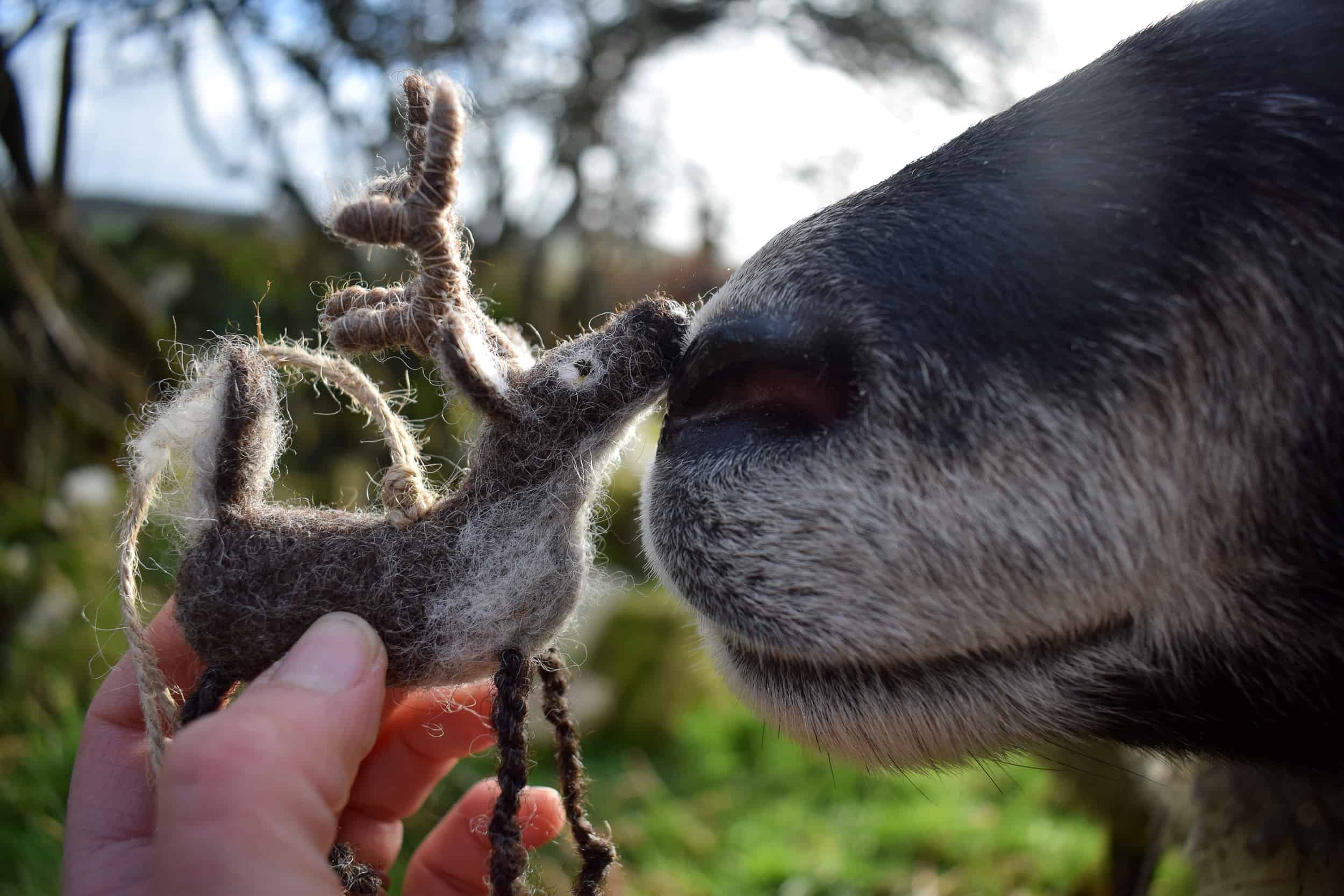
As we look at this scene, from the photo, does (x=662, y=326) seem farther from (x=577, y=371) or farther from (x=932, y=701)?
(x=932, y=701)

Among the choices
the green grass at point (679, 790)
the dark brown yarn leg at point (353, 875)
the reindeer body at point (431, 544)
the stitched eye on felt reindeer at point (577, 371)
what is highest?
the stitched eye on felt reindeer at point (577, 371)

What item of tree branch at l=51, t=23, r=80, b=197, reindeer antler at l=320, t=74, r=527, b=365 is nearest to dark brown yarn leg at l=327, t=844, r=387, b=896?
reindeer antler at l=320, t=74, r=527, b=365

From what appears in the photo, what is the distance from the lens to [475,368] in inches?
50.0

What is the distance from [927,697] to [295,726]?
896 millimetres

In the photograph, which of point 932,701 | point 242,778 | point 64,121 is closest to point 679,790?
point 932,701

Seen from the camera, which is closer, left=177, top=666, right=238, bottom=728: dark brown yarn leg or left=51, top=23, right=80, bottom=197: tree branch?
left=177, top=666, right=238, bottom=728: dark brown yarn leg

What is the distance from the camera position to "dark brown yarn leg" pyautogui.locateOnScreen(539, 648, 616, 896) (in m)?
1.49

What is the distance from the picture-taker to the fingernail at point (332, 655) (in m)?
1.25

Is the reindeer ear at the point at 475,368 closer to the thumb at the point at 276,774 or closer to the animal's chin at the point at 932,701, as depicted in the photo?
the thumb at the point at 276,774

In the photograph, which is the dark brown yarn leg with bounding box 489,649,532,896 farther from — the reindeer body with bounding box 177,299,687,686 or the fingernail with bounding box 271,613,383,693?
the fingernail with bounding box 271,613,383,693

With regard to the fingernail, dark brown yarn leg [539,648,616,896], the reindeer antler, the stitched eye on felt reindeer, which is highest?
the reindeer antler

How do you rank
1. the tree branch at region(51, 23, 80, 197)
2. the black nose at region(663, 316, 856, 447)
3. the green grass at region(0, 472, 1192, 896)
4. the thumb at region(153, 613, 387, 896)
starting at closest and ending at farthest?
the thumb at region(153, 613, 387, 896) → the black nose at region(663, 316, 856, 447) → the green grass at region(0, 472, 1192, 896) → the tree branch at region(51, 23, 80, 197)

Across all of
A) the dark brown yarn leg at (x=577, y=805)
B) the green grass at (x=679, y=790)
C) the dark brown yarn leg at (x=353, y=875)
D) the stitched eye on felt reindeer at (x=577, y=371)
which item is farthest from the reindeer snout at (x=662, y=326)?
the green grass at (x=679, y=790)

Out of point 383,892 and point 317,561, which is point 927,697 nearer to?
point 317,561
